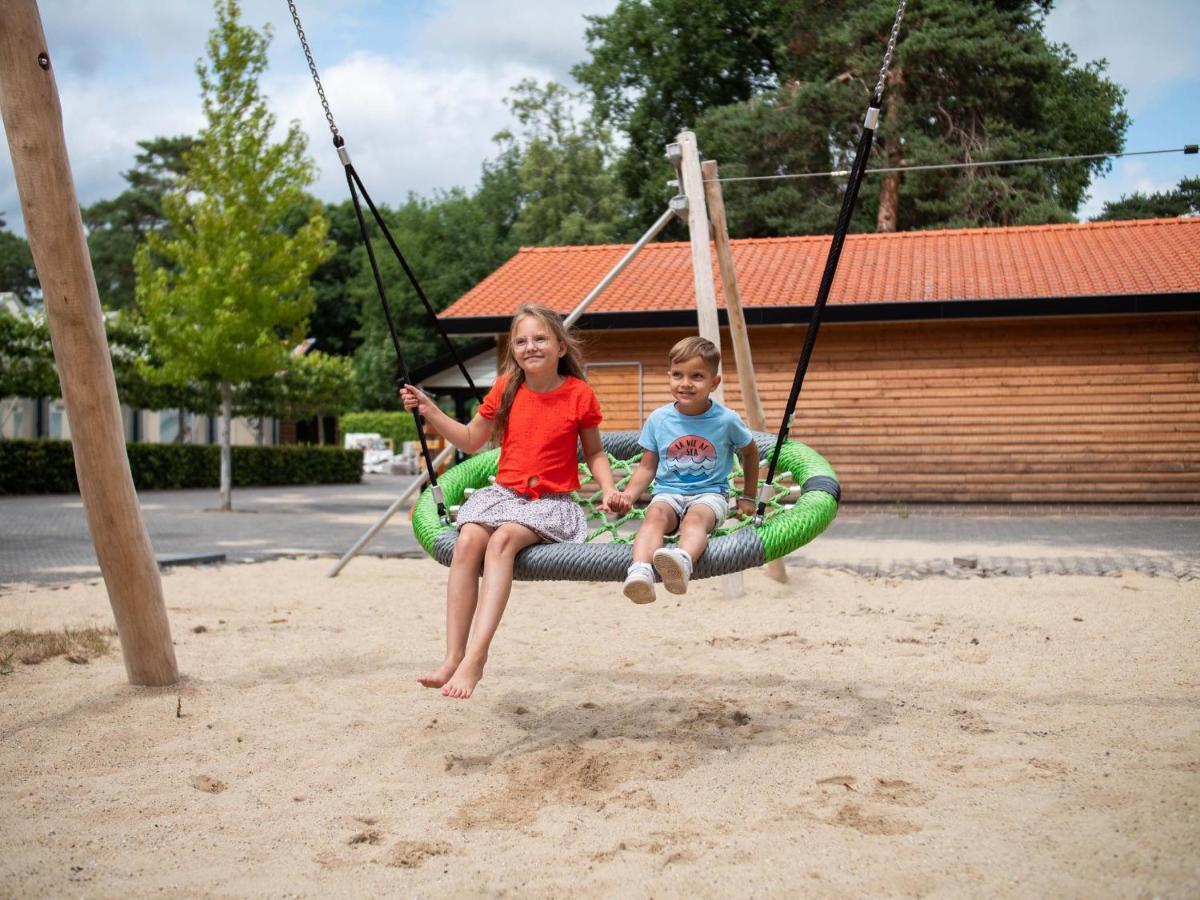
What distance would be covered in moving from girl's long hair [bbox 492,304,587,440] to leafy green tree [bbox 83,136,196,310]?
155ft

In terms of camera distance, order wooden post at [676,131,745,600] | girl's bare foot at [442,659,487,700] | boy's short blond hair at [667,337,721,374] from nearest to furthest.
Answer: girl's bare foot at [442,659,487,700] → boy's short blond hair at [667,337,721,374] → wooden post at [676,131,745,600]

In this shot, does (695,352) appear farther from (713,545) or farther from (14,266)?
(14,266)

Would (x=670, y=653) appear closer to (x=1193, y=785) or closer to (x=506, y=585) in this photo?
(x=506, y=585)

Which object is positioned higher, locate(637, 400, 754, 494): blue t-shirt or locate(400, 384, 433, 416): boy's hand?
locate(400, 384, 433, 416): boy's hand

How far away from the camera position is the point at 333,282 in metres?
52.5

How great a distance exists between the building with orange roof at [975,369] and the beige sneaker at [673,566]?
37.1 ft

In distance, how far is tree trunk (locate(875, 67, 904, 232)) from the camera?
82.0 feet

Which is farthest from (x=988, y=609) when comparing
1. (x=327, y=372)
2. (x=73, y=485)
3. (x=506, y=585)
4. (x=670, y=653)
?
(x=327, y=372)

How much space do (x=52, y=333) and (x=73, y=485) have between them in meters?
18.4

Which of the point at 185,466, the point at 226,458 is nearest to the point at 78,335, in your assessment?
the point at 226,458

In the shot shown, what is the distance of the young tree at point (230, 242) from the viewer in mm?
16781

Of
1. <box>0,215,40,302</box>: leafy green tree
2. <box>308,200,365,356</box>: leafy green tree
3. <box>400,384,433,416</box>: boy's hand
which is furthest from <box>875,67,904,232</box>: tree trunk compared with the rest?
<box>0,215,40,302</box>: leafy green tree

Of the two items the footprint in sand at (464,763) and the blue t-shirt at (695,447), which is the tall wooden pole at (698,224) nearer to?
the blue t-shirt at (695,447)

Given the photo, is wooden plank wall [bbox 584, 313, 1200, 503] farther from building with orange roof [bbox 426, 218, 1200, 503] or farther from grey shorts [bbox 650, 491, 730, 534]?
grey shorts [bbox 650, 491, 730, 534]
